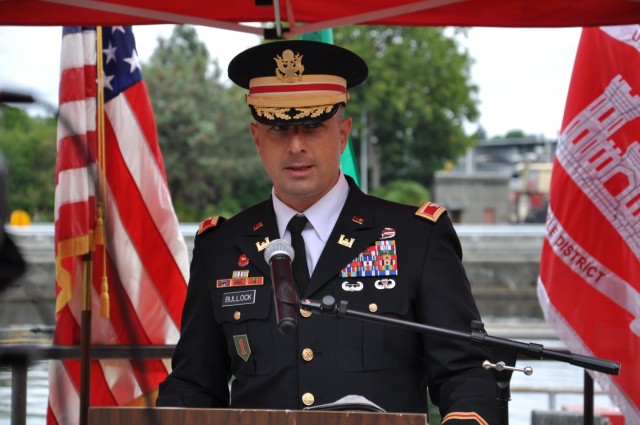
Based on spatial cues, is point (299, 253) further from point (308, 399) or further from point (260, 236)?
point (308, 399)

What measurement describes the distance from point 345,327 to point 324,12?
5.10 feet

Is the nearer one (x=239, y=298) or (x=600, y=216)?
(x=239, y=298)

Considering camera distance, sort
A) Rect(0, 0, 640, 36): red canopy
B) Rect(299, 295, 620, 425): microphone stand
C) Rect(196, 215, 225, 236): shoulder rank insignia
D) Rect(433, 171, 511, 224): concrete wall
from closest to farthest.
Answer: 1. Rect(299, 295, 620, 425): microphone stand
2. Rect(196, 215, 225, 236): shoulder rank insignia
3. Rect(0, 0, 640, 36): red canopy
4. Rect(433, 171, 511, 224): concrete wall

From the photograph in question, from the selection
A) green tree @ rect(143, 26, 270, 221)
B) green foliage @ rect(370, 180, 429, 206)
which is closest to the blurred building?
green foliage @ rect(370, 180, 429, 206)

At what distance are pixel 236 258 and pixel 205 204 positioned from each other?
46299mm

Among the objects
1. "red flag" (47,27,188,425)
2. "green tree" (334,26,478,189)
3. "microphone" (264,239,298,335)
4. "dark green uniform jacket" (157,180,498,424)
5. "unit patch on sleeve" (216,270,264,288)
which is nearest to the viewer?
"microphone" (264,239,298,335)

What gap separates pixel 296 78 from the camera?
337 cm

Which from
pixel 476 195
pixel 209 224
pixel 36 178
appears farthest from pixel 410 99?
pixel 209 224

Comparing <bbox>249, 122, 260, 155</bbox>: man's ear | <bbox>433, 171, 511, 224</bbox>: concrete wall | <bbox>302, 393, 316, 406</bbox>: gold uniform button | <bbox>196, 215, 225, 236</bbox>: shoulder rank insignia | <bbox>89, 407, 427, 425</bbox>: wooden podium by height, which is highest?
<bbox>433, 171, 511, 224</bbox>: concrete wall

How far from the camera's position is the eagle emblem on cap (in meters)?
3.37

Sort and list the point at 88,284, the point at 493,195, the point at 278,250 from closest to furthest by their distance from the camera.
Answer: the point at 278,250, the point at 88,284, the point at 493,195

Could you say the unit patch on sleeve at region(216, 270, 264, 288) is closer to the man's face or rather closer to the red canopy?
the man's face

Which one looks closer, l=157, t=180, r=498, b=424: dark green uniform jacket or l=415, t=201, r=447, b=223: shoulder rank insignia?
l=157, t=180, r=498, b=424: dark green uniform jacket

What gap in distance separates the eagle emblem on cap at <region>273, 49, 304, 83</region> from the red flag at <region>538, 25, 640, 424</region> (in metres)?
1.71
